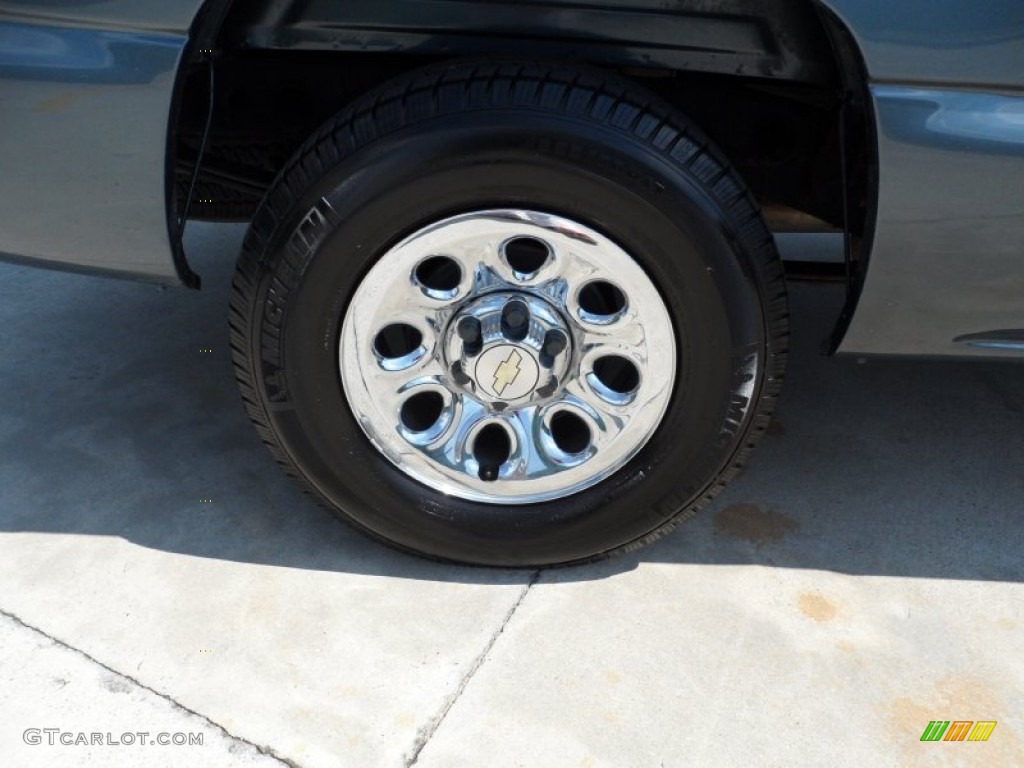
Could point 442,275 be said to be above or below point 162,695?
above

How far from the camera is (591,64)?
A: 6.28ft

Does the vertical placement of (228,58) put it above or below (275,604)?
above

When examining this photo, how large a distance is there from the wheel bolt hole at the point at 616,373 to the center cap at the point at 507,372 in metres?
0.21

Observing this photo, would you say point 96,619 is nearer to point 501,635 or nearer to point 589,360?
point 501,635

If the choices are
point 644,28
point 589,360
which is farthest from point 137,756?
point 644,28

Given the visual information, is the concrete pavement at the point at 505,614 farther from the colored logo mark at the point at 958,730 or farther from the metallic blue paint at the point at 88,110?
the metallic blue paint at the point at 88,110

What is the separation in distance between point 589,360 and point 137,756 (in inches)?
43.9

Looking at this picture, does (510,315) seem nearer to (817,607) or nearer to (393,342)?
(393,342)

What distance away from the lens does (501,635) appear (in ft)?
6.48

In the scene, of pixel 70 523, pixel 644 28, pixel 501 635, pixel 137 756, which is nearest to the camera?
pixel 137 756

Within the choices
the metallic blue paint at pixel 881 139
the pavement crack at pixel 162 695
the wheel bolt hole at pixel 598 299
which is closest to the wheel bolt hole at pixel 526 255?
the wheel bolt hole at pixel 598 299

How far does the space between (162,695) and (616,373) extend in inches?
44.8

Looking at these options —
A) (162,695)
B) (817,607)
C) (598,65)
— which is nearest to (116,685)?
(162,695)

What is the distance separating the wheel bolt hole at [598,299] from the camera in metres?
2.01
